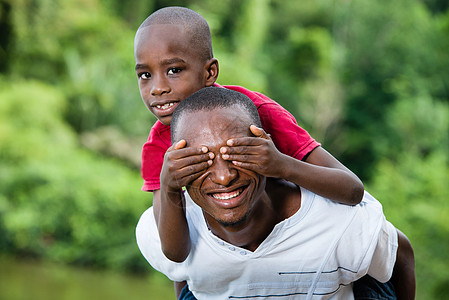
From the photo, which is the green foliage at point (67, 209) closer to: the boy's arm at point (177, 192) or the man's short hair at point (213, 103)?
the boy's arm at point (177, 192)

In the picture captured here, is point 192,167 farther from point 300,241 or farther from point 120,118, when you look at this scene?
point 120,118

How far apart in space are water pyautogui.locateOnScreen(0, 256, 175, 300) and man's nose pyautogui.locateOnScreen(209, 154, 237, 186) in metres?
8.54

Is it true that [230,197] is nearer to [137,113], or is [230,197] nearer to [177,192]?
[177,192]

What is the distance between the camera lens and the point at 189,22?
5.62ft

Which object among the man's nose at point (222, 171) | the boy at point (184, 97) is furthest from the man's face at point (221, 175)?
the boy at point (184, 97)

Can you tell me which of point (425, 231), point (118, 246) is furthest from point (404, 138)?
point (118, 246)

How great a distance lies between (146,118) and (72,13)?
4219mm

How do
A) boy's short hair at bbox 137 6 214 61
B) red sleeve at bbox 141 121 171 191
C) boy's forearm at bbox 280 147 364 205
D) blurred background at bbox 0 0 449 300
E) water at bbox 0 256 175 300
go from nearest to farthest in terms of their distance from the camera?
1. boy's forearm at bbox 280 147 364 205
2. boy's short hair at bbox 137 6 214 61
3. red sleeve at bbox 141 121 171 191
4. water at bbox 0 256 175 300
5. blurred background at bbox 0 0 449 300

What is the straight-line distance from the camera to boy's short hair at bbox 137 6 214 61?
5.59ft

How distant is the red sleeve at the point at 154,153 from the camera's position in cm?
181

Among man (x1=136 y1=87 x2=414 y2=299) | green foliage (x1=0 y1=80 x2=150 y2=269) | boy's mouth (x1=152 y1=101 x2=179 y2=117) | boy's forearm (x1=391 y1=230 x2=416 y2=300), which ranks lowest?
boy's forearm (x1=391 y1=230 x2=416 y2=300)

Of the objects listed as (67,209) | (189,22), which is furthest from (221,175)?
(67,209)

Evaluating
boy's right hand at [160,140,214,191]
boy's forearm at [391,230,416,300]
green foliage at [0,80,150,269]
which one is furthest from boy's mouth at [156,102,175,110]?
green foliage at [0,80,150,269]

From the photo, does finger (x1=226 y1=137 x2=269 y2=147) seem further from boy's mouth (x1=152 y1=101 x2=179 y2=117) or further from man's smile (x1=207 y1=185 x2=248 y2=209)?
boy's mouth (x1=152 y1=101 x2=179 y2=117)
